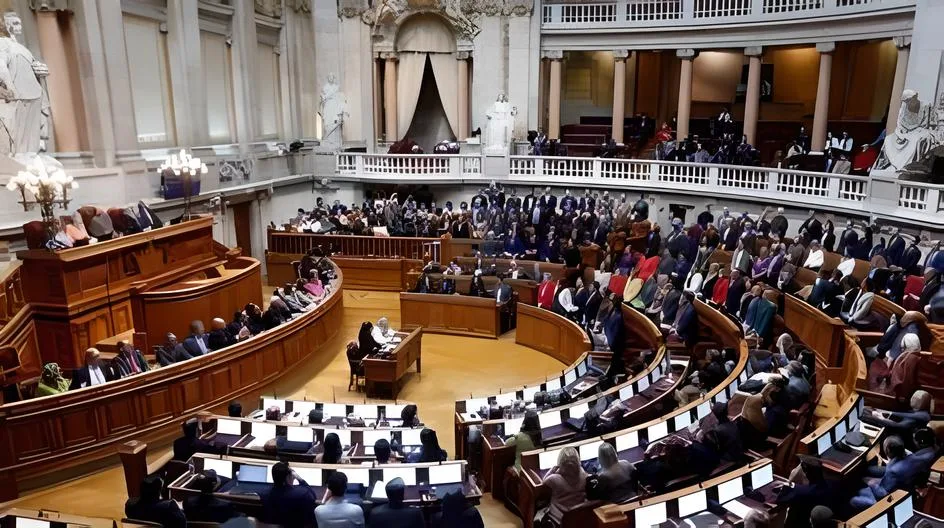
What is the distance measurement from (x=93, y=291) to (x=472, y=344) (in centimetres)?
688

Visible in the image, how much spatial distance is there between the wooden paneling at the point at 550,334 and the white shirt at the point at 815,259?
507 cm

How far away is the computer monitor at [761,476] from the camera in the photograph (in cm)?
652

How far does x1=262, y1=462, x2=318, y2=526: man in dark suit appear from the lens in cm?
622

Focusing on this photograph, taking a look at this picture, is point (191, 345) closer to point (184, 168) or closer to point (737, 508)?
point (184, 168)

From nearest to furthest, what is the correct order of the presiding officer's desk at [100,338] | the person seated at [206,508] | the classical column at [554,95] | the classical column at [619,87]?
the person seated at [206,508] → the presiding officer's desk at [100,338] → the classical column at [619,87] → the classical column at [554,95]

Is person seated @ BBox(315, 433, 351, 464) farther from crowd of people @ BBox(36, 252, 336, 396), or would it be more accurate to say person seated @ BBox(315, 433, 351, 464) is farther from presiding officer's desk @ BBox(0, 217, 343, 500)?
crowd of people @ BBox(36, 252, 336, 396)

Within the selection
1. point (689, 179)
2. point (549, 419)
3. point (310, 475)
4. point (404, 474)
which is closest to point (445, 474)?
point (404, 474)

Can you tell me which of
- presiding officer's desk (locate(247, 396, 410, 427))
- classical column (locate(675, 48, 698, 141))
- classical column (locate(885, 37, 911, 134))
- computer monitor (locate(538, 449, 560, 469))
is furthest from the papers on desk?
classical column (locate(675, 48, 698, 141))

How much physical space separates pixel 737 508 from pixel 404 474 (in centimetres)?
310

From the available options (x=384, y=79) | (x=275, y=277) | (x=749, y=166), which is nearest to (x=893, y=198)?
(x=749, y=166)

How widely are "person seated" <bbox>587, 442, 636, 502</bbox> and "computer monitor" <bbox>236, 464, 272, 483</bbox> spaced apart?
3.18m

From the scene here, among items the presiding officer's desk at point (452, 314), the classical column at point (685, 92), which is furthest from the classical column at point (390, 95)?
the presiding officer's desk at point (452, 314)

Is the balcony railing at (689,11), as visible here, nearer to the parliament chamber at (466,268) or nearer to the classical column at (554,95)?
A: the parliament chamber at (466,268)

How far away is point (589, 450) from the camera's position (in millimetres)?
7336
